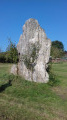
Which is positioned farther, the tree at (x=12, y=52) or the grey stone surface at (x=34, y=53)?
the tree at (x=12, y=52)

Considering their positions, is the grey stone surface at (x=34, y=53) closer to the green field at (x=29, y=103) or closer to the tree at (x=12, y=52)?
the tree at (x=12, y=52)

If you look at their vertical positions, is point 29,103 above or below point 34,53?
below

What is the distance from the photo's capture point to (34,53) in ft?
30.8

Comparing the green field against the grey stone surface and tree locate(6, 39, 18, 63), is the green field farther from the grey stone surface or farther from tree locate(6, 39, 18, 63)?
tree locate(6, 39, 18, 63)

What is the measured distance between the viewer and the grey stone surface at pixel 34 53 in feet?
30.8

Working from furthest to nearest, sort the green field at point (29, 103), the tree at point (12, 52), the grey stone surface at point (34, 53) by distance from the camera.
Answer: the tree at point (12, 52) < the grey stone surface at point (34, 53) < the green field at point (29, 103)

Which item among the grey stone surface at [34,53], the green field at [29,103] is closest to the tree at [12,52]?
the grey stone surface at [34,53]

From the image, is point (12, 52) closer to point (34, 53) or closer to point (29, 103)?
point (34, 53)

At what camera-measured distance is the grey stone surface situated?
30.8 ft

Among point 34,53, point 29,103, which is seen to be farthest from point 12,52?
point 29,103

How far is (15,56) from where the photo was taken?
9.97m

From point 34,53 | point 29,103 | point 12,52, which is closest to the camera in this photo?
point 29,103

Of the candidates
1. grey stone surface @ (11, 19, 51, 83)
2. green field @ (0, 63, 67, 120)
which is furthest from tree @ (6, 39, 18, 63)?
green field @ (0, 63, 67, 120)

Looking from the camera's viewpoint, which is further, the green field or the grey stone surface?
the grey stone surface
